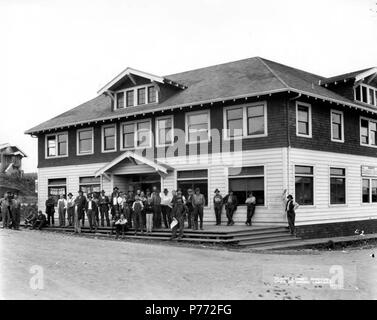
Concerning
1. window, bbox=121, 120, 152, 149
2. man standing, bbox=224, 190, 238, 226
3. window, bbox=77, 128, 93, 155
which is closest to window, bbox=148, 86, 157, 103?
window, bbox=121, 120, 152, 149

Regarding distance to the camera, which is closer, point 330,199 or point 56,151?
point 330,199

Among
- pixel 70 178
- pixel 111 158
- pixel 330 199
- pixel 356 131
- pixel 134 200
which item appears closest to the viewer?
pixel 134 200

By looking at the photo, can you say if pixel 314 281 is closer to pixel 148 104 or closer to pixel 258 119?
pixel 258 119

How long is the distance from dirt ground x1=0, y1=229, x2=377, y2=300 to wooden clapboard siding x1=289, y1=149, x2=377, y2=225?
6.13 metres

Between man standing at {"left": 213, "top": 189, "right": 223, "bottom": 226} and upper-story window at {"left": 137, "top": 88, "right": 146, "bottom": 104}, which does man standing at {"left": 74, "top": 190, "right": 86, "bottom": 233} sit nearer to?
man standing at {"left": 213, "top": 189, "right": 223, "bottom": 226}

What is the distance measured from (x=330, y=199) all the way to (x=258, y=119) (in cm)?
532

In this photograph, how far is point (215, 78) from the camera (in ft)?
88.8

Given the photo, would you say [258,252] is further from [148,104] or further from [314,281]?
[148,104]

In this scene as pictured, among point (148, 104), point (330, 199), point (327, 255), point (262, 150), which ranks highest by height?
point (148, 104)

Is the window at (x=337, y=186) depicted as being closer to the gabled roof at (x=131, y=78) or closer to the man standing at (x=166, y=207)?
the man standing at (x=166, y=207)

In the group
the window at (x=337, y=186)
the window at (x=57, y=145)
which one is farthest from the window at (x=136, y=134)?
the window at (x=337, y=186)
